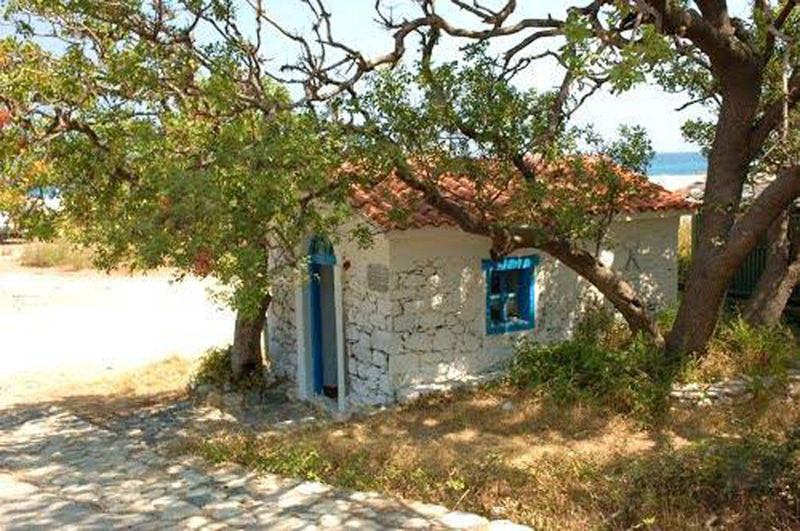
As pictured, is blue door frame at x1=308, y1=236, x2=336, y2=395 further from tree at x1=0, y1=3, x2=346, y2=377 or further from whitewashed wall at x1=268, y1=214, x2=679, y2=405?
tree at x1=0, y1=3, x2=346, y2=377

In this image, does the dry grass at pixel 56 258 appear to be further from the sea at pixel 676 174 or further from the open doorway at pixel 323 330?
the sea at pixel 676 174

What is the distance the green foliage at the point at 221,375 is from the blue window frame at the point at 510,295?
13.2 feet

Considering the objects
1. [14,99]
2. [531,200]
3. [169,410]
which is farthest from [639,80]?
[169,410]

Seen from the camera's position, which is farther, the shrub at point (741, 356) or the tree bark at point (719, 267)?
the shrub at point (741, 356)

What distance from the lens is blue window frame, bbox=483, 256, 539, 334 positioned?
11.1 metres

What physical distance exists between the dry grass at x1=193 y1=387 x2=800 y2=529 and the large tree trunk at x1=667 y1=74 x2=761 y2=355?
46.5 inches

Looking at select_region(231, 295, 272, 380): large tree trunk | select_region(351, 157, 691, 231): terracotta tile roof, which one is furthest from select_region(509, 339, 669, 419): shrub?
select_region(231, 295, 272, 380): large tree trunk

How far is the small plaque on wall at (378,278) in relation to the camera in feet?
33.9

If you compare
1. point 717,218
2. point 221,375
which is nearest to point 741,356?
point 717,218

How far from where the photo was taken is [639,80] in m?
5.61

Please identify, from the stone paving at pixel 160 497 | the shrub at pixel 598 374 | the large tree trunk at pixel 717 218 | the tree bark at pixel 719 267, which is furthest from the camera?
the large tree trunk at pixel 717 218

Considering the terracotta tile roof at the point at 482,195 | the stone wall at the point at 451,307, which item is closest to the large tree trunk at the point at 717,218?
the terracotta tile roof at the point at 482,195

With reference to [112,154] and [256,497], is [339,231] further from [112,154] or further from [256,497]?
[256,497]

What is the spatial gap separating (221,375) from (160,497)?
5926 millimetres
